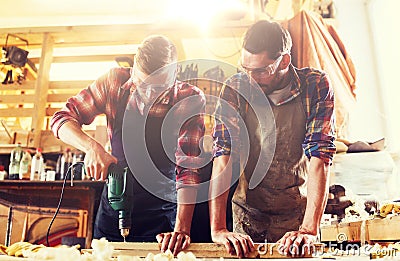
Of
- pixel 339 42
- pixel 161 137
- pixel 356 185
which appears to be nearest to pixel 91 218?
pixel 161 137

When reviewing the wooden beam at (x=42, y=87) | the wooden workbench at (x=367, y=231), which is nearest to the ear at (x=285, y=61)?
the wooden workbench at (x=367, y=231)

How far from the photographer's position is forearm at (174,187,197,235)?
167 centimetres

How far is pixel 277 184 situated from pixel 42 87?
1.35 meters

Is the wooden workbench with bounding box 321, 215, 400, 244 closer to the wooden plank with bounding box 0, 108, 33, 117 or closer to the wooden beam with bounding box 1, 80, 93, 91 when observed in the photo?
the wooden beam with bounding box 1, 80, 93, 91

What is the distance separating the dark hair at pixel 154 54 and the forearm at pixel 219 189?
513 millimetres

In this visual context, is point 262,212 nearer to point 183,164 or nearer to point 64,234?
point 183,164

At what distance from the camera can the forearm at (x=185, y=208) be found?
1668 mm

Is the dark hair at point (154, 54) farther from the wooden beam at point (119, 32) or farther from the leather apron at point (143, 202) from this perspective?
the leather apron at point (143, 202)

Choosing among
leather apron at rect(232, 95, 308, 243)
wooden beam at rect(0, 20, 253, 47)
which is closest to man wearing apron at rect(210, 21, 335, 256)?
leather apron at rect(232, 95, 308, 243)

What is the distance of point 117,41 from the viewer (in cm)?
214

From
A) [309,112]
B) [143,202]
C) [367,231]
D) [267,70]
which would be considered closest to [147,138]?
[143,202]

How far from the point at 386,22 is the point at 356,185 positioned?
1.14m

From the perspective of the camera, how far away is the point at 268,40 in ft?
5.88

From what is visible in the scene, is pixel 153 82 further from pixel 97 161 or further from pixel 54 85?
pixel 54 85
